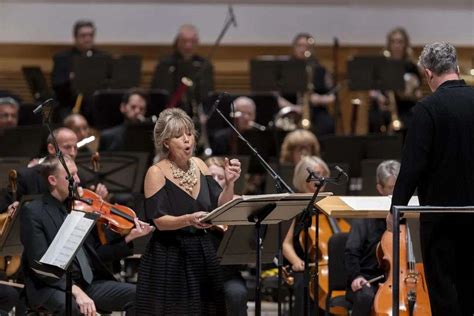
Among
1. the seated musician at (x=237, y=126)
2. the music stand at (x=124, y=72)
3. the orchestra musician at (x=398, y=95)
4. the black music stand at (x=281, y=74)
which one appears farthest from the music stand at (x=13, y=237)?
the orchestra musician at (x=398, y=95)

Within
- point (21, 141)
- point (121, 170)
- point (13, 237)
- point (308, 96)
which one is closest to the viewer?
point (13, 237)

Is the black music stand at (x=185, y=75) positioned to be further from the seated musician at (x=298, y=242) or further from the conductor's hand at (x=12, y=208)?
the conductor's hand at (x=12, y=208)

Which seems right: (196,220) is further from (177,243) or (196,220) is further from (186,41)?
(186,41)

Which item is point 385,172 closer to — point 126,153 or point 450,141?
point 450,141

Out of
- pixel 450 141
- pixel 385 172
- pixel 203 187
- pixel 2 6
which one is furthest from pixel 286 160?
pixel 2 6

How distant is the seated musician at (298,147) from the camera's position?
9.30m

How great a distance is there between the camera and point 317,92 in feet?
39.1

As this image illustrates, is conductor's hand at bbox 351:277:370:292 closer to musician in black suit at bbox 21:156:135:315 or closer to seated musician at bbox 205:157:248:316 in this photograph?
seated musician at bbox 205:157:248:316

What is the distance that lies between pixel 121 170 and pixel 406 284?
2.96 m

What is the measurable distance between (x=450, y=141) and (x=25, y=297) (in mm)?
2726

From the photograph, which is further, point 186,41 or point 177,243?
point 186,41

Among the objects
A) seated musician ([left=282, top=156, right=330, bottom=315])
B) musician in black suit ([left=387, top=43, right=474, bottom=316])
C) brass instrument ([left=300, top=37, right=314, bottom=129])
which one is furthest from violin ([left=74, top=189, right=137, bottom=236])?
brass instrument ([left=300, top=37, right=314, bottom=129])

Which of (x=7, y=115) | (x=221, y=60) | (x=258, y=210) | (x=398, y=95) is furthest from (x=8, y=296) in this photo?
(x=221, y=60)

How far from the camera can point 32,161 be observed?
324 inches
